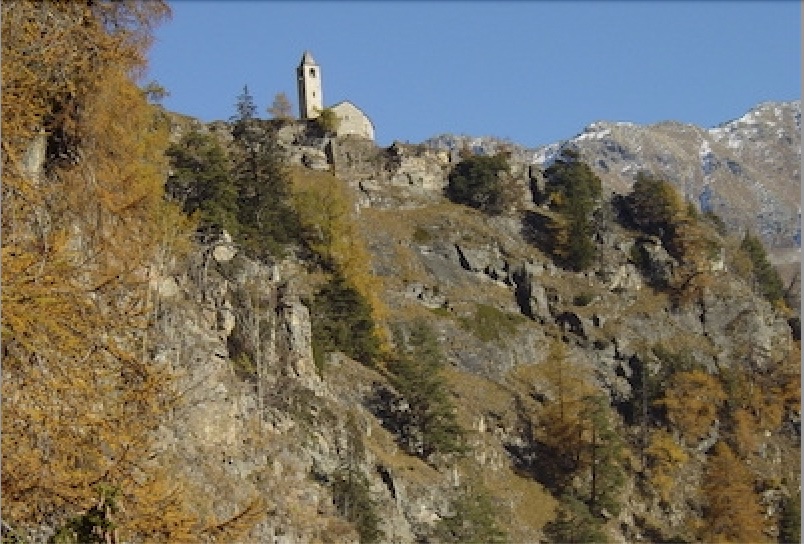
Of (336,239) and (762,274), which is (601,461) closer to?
(336,239)

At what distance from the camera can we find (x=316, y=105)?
306 feet

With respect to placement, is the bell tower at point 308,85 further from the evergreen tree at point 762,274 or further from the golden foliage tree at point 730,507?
the golden foliage tree at point 730,507

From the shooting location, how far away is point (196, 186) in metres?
48.2

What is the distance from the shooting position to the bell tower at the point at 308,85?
93.5 metres

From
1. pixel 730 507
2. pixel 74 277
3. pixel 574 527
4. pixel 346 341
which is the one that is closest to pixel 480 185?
pixel 346 341

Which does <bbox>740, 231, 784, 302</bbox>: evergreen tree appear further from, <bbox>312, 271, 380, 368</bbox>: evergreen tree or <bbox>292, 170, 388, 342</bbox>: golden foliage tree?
<bbox>312, 271, 380, 368</bbox>: evergreen tree

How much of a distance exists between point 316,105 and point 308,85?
2.58 metres

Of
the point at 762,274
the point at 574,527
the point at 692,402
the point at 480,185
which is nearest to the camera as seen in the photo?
the point at 574,527

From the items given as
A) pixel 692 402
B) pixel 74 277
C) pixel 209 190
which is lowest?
pixel 74 277

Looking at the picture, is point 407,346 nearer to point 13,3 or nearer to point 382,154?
point 382,154

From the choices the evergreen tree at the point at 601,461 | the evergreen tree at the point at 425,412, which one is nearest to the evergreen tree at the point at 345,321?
the evergreen tree at the point at 425,412

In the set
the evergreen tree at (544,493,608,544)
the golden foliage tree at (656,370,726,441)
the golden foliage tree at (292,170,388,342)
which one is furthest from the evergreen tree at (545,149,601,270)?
the evergreen tree at (544,493,608,544)

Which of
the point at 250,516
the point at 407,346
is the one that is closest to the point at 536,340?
the point at 407,346

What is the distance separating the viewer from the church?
90.2m
